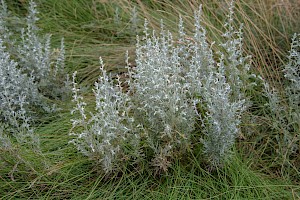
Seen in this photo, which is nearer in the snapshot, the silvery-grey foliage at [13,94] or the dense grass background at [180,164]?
the dense grass background at [180,164]

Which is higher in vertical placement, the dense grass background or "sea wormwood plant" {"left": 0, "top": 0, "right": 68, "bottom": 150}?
"sea wormwood plant" {"left": 0, "top": 0, "right": 68, "bottom": 150}

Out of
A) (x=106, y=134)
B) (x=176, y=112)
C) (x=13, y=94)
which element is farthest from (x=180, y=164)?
(x=13, y=94)

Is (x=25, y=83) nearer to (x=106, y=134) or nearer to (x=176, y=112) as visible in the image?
(x=106, y=134)

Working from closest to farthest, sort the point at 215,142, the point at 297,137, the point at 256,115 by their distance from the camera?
the point at 215,142
the point at 297,137
the point at 256,115

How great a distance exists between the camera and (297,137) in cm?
261

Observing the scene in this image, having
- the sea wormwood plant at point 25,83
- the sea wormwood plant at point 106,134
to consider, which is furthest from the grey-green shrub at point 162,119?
the sea wormwood plant at point 25,83

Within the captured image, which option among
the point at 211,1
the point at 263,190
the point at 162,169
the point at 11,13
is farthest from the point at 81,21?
the point at 263,190

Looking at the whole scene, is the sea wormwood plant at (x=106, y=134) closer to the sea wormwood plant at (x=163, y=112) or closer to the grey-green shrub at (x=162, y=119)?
the grey-green shrub at (x=162, y=119)

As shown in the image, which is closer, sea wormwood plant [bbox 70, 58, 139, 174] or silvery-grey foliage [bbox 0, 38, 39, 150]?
sea wormwood plant [bbox 70, 58, 139, 174]

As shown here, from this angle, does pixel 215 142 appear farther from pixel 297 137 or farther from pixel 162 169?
pixel 297 137

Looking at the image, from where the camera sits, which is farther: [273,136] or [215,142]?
[273,136]

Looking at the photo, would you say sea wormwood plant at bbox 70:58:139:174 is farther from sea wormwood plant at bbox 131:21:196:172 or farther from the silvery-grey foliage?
the silvery-grey foliage

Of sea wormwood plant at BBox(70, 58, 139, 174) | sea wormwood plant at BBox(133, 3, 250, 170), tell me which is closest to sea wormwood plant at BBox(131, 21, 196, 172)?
sea wormwood plant at BBox(133, 3, 250, 170)

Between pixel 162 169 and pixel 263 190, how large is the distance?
0.51 metres
